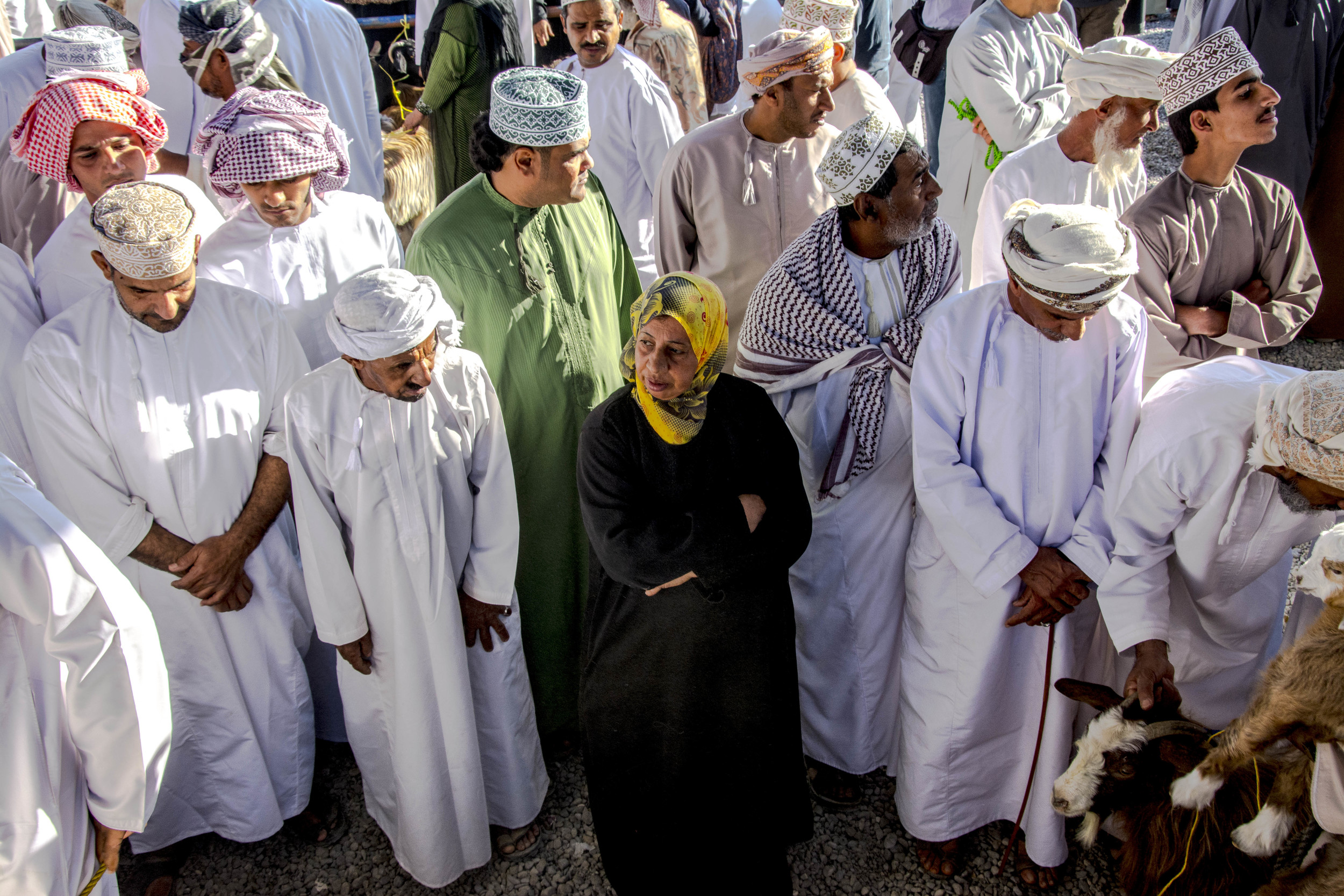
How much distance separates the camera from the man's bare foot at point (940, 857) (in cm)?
284

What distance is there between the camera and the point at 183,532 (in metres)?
2.71

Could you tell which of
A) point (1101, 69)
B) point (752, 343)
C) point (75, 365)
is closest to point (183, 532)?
point (75, 365)

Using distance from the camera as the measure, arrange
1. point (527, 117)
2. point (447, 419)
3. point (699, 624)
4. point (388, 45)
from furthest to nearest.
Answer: point (388, 45), point (527, 117), point (447, 419), point (699, 624)

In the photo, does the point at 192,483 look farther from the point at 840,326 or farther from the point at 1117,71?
the point at 1117,71

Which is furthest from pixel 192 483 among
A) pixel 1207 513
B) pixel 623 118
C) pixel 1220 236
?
pixel 1220 236

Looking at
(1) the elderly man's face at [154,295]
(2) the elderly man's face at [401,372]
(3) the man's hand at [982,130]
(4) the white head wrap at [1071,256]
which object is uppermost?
(4) the white head wrap at [1071,256]

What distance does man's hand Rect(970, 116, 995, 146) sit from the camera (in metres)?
4.95

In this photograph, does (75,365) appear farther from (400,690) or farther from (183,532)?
(400,690)

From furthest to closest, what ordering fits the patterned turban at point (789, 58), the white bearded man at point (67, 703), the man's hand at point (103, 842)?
the patterned turban at point (789, 58) → the man's hand at point (103, 842) → the white bearded man at point (67, 703)

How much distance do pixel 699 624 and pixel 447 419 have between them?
0.93 m

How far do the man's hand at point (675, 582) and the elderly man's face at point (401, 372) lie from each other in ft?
2.75

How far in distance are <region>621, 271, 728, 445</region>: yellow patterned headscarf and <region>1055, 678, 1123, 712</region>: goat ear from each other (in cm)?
123

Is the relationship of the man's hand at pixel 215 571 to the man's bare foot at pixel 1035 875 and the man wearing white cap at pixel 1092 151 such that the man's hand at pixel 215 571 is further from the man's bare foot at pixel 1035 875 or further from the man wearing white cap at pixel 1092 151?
the man wearing white cap at pixel 1092 151

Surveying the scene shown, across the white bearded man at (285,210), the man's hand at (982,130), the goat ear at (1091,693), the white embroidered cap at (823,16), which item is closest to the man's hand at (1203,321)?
the goat ear at (1091,693)
